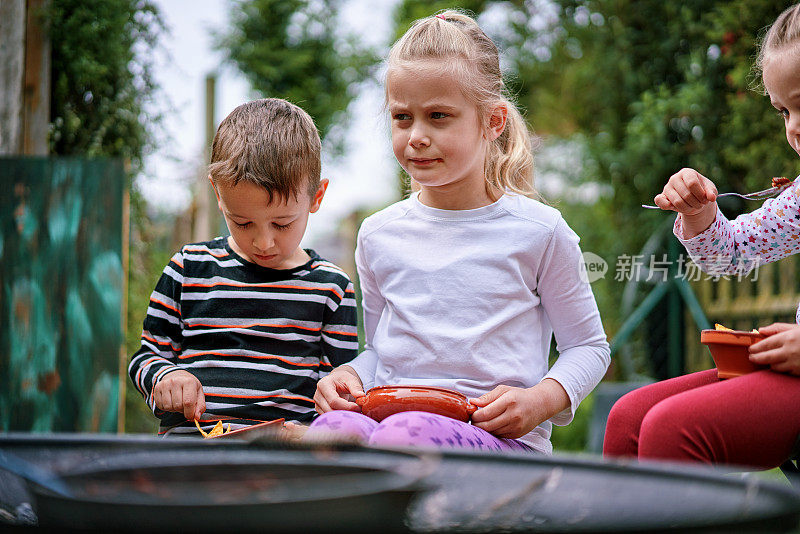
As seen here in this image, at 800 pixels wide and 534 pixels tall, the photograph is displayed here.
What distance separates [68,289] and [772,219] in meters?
2.25

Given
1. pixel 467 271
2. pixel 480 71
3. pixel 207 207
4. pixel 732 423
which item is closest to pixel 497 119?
pixel 480 71

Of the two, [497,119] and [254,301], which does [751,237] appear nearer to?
[497,119]

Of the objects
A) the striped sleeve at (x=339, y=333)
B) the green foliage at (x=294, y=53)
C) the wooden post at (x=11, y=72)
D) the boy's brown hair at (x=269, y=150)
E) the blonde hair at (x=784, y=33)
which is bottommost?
the striped sleeve at (x=339, y=333)

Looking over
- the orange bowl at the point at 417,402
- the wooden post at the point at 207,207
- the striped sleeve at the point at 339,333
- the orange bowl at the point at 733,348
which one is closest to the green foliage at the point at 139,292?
the wooden post at the point at 207,207

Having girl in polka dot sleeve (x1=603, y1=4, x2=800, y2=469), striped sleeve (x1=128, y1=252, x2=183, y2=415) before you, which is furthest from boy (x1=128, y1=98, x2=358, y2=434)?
girl in polka dot sleeve (x1=603, y1=4, x2=800, y2=469)

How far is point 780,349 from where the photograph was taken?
1.27 meters

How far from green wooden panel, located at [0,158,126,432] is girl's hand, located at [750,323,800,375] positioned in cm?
227

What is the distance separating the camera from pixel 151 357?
181 centimetres

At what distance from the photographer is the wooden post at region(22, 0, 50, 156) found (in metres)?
2.87

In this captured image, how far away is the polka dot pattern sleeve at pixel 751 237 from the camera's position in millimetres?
1590

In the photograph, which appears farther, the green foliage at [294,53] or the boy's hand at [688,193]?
the green foliage at [294,53]

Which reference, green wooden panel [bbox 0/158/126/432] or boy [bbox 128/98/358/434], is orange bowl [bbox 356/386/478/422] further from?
green wooden panel [bbox 0/158/126/432]

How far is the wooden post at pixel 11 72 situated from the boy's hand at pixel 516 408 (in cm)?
199

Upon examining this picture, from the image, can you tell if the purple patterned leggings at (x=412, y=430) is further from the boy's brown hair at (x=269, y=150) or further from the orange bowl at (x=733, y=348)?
the boy's brown hair at (x=269, y=150)
